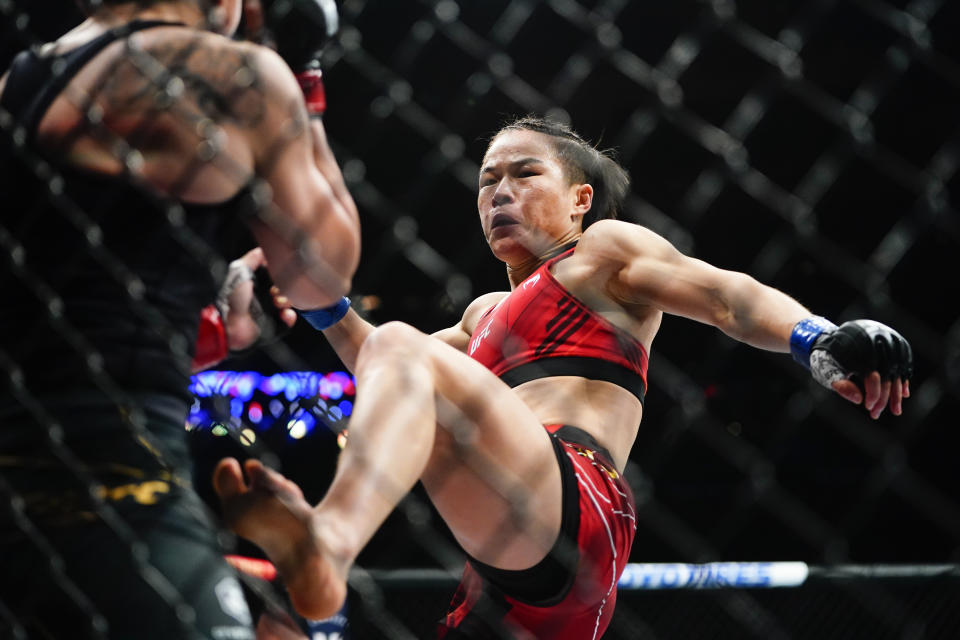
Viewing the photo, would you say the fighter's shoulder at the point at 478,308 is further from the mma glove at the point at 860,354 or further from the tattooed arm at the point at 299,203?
the tattooed arm at the point at 299,203

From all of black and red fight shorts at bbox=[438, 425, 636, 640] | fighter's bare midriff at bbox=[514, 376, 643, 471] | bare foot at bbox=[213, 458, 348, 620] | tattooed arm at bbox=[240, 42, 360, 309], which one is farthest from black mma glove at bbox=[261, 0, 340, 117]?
fighter's bare midriff at bbox=[514, 376, 643, 471]

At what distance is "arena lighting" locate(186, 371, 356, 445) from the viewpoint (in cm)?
536

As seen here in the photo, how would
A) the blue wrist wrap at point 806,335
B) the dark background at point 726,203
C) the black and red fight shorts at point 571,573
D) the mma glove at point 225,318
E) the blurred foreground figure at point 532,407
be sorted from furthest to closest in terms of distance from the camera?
the dark background at point 726,203
the black and red fight shorts at point 571,573
the blue wrist wrap at point 806,335
the mma glove at point 225,318
the blurred foreground figure at point 532,407

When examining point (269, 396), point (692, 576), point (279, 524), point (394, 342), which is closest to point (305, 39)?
point (394, 342)

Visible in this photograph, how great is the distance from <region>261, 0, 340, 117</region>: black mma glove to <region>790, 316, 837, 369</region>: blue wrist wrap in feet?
2.44

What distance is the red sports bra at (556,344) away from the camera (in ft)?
5.75

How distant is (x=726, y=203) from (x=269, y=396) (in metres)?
2.81

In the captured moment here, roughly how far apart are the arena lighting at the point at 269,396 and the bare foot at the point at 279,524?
4.34 meters

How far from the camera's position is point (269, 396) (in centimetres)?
553

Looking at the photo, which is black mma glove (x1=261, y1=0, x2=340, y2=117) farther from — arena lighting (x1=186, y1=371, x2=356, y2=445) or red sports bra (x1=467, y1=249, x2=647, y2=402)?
arena lighting (x1=186, y1=371, x2=356, y2=445)

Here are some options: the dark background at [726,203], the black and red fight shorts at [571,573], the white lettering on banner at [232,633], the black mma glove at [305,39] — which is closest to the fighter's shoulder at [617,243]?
the black and red fight shorts at [571,573]

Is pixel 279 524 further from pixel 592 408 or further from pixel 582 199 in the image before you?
pixel 582 199

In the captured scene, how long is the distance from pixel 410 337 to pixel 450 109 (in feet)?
10.2

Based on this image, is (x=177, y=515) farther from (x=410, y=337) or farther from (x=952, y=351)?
(x=952, y=351)
